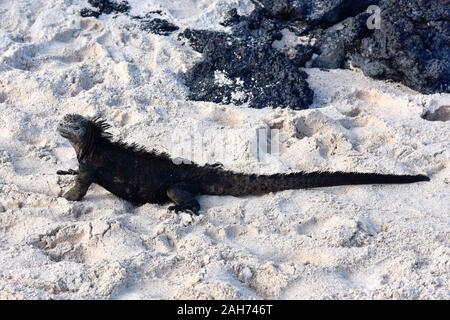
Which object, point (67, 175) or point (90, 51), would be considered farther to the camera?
point (90, 51)

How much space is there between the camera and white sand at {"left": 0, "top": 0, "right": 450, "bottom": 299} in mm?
2855

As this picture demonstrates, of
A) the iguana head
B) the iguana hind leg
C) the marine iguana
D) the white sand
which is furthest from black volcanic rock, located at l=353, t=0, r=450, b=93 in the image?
the iguana head

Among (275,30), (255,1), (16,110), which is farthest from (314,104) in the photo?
(16,110)

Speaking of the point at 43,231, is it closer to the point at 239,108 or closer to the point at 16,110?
the point at 16,110

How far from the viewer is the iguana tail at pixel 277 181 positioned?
3.56m

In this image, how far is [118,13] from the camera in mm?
5137

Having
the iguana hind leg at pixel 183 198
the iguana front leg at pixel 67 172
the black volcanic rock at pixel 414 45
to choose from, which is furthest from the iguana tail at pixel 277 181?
the black volcanic rock at pixel 414 45

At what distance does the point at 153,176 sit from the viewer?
140 inches

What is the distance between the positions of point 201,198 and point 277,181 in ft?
1.48

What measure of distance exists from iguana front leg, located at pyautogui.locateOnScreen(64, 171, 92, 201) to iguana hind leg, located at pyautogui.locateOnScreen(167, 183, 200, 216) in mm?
461

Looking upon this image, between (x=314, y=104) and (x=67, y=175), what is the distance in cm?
180

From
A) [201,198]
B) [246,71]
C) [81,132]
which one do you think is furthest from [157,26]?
[201,198]

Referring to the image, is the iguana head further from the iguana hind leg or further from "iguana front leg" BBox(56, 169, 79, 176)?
the iguana hind leg
